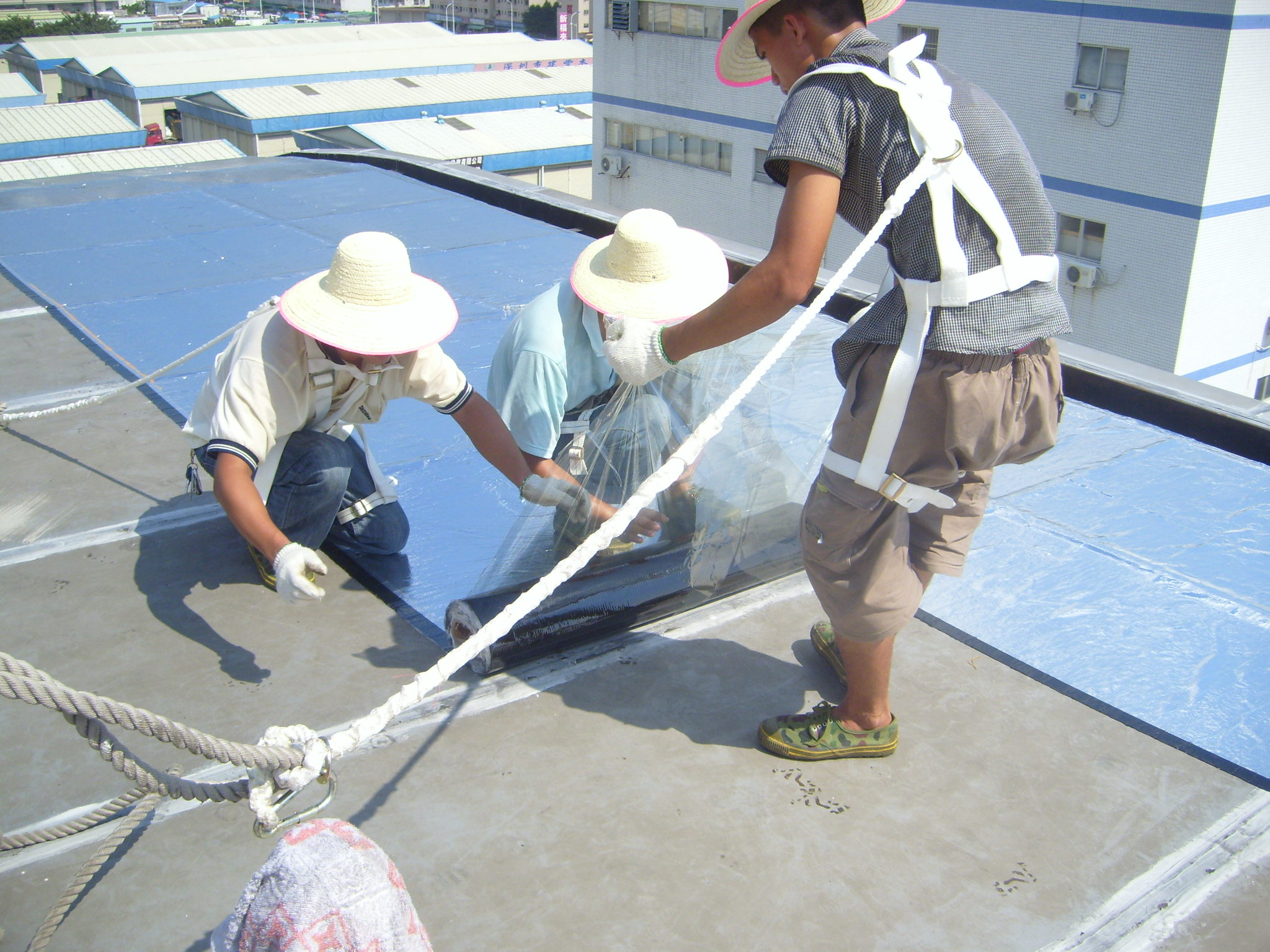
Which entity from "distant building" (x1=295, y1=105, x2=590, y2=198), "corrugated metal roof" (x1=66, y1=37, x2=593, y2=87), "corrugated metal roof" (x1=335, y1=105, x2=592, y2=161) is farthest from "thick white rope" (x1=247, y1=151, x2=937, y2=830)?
"corrugated metal roof" (x1=66, y1=37, x2=593, y2=87)

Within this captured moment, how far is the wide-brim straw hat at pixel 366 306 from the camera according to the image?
2.24m

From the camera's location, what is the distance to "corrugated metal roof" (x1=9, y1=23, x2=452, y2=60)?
30.4m

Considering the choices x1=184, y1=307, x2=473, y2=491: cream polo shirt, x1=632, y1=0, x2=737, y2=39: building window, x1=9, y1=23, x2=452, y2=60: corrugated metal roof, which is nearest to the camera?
x1=184, y1=307, x2=473, y2=491: cream polo shirt

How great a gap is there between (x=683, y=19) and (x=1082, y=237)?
9663 mm

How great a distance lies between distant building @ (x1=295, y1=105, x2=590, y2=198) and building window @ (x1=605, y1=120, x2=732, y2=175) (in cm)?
100

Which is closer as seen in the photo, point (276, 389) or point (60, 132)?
point (276, 389)

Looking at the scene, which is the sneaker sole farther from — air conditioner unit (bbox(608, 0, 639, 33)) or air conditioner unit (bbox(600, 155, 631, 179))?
air conditioner unit (bbox(608, 0, 639, 33))

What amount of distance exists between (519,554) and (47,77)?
36.0 metres

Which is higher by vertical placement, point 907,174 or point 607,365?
point 907,174

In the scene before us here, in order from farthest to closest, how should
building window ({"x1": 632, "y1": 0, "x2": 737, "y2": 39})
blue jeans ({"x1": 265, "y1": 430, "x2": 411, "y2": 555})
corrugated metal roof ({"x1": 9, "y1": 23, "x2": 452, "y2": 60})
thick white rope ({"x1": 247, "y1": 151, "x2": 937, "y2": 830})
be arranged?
corrugated metal roof ({"x1": 9, "y1": 23, "x2": 452, "y2": 60}) → building window ({"x1": 632, "y1": 0, "x2": 737, "y2": 39}) → blue jeans ({"x1": 265, "y1": 430, "x2": 411, "y2": 555}) → thick white rope ({"x1": 247, "y1": 151, "x2": 937, "y2": 830})

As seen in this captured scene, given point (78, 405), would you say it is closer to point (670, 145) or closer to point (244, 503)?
point (244, 503)

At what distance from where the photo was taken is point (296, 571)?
2.05 meters

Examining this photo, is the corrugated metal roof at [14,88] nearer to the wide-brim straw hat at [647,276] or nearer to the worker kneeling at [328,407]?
the worker kneeling at [328,407]

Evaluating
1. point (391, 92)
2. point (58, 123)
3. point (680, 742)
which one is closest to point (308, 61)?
point (391, 92)
